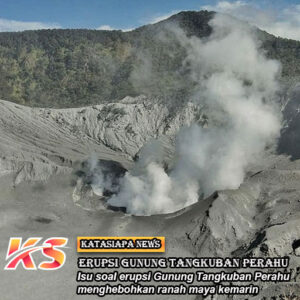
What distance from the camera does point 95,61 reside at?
141125 mm

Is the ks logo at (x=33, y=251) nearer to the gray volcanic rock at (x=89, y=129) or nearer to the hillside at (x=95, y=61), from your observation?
the gray volcanic rock at (x=89, y=129)

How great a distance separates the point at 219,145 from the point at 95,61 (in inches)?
4063

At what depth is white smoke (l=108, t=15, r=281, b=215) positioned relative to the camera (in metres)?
40.4

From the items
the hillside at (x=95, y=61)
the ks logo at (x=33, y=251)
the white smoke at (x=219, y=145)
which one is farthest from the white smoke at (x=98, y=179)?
the hillside at (x=95, y=61)

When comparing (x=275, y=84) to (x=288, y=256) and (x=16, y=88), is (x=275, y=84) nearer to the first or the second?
(x=288, y=256)

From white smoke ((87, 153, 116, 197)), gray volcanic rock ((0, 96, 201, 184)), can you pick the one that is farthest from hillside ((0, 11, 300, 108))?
white smoke ((87, 153, 116, 197))

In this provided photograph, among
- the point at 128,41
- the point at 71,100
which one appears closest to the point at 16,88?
the point at 71,100

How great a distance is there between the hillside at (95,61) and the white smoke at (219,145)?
38.9m

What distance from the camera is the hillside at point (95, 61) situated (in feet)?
370

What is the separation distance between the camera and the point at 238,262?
2833 centimetres

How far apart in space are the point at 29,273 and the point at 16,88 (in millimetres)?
104109

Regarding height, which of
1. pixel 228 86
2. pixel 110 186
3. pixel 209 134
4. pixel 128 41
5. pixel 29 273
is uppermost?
pixel 128 41

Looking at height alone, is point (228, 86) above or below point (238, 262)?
above

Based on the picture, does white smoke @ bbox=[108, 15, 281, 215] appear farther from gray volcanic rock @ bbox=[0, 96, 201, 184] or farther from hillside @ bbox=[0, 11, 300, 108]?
hillside @ bbox=[0, 11, 300, 108]
